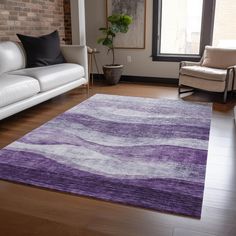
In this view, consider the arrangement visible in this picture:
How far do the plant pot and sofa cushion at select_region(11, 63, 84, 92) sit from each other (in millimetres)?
818

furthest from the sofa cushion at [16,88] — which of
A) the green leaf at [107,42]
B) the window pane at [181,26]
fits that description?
the window pane at [181,26]

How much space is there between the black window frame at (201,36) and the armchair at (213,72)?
18.4 inches

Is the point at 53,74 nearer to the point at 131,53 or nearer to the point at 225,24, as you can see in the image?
the point at 131,53

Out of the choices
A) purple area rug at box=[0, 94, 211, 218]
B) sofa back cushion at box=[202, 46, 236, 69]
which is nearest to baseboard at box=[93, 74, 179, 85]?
sofa back cushion at box=[202, 46, 236, 69]

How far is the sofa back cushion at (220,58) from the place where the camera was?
4.01 metres

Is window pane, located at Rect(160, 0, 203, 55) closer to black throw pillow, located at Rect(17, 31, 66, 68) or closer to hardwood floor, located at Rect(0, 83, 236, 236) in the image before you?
black throw pillow, located at Rect(17, 31, 66, 68)

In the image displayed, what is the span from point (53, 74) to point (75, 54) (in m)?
0.90

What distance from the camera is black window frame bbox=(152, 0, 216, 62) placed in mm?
4520

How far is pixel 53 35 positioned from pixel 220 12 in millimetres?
2711

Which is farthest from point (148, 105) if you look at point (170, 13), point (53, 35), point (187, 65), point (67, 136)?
point (170, 13)

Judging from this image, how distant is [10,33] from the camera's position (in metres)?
3.93

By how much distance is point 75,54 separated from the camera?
418 centimetres

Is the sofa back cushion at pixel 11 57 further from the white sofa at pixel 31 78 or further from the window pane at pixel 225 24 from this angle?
the window pane at pixel 225 24

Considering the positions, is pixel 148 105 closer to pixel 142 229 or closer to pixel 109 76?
pixel 109 76
